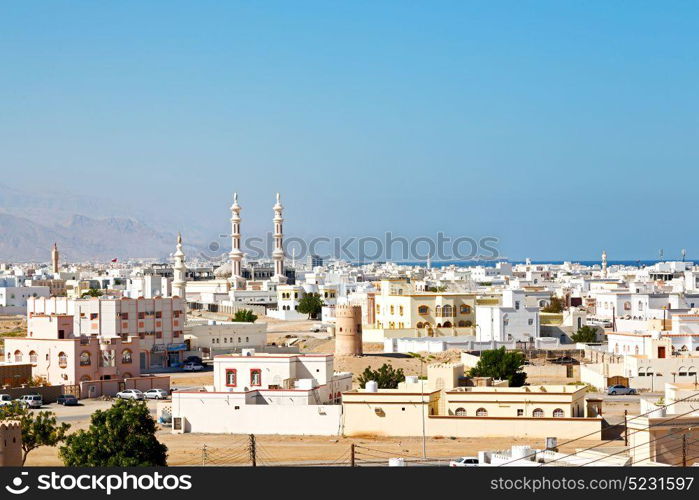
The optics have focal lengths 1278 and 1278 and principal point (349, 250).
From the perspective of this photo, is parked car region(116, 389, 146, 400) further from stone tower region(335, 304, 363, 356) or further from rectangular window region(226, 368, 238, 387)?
stone tower region(335, 304, 363, 356)

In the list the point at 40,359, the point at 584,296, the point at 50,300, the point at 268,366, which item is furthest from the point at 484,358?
the point at 584,296

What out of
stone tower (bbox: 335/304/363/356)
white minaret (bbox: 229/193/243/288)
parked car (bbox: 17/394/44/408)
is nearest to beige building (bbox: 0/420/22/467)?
parked car (bbox: 17/394/44/408)

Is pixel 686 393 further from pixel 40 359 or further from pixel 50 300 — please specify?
pixel 50 300

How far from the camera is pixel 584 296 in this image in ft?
260

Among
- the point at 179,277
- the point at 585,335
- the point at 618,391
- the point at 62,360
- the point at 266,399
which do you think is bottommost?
the point at 618,391

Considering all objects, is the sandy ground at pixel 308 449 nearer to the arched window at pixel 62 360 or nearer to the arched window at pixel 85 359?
the arched window at pixel 85 359

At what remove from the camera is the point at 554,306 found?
223 feet

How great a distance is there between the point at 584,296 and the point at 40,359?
43.4 m

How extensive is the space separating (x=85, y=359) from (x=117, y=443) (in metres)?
17.6

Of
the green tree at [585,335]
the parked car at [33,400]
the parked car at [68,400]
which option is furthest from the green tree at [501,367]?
the green tree at [585,335]

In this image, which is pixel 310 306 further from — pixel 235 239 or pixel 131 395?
pixel 131 395

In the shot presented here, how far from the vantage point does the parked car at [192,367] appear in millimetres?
51569

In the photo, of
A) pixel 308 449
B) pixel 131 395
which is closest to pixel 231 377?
pixel 131 395

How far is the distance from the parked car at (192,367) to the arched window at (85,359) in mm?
8695
